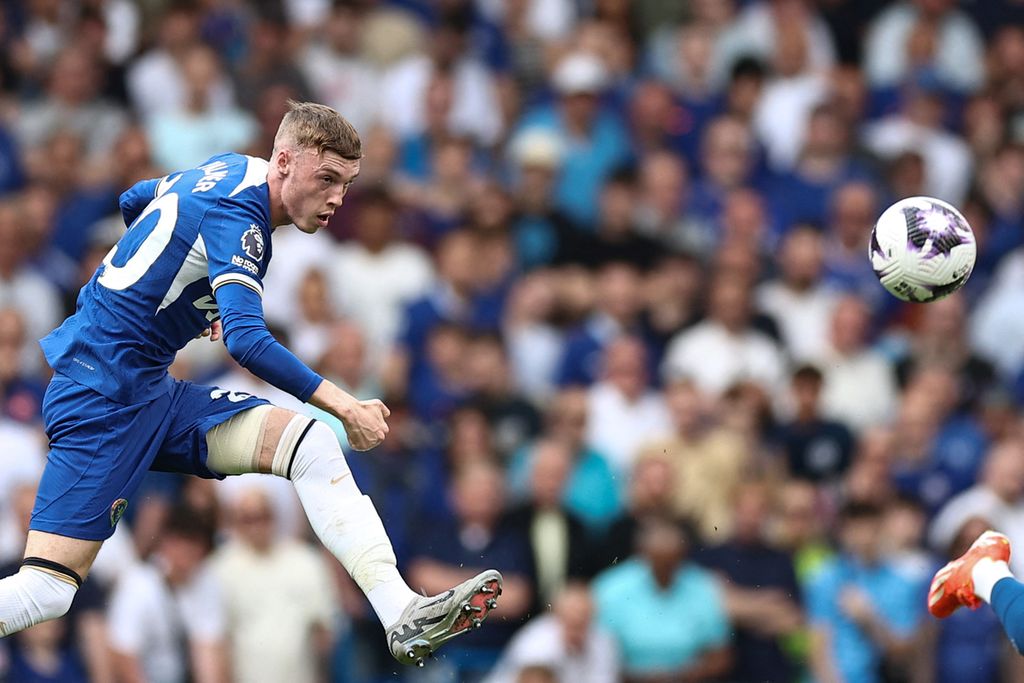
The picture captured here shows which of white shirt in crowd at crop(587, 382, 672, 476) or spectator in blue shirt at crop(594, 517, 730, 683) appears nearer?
spectator in blue shirt at crop(594, 517, 730, 683)

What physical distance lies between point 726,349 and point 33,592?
21.9 feet

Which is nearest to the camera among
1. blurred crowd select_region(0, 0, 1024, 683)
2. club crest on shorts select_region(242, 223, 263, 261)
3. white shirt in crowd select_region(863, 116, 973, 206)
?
club crest on shorts select_region(242, 223, 263, 261)

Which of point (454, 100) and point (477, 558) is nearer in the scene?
point (477, 558)

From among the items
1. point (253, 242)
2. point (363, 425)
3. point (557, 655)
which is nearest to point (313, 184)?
point (253, 242)

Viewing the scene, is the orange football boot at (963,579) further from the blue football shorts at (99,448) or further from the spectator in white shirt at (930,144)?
the spectator in white shirt at (930,144)

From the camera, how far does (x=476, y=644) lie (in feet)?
36.9

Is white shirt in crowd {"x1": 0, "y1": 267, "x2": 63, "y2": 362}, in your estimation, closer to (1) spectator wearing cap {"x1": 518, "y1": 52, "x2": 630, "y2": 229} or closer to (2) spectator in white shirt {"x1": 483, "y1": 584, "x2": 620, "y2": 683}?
(2) spectator in white shirt {"x1": 483, "y1": 584, "x2": 620, "y2": 683}

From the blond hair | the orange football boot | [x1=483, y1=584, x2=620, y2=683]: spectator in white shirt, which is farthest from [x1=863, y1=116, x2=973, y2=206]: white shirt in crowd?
the blond hair

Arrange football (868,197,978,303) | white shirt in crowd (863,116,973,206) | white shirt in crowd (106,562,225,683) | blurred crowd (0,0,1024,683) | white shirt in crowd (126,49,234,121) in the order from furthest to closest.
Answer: white shirt in crowd (863,116,973,206) < white shirt in crowd (126,49,234,121) < blurred crowd (0,0,1024,683) < white shirt in crowd (106,562,225,683) < football (868,197,978,303)

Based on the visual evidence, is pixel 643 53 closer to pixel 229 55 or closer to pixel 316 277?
pixel 229 55

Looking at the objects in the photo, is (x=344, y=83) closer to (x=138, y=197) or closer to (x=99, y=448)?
(x=138, y=197)

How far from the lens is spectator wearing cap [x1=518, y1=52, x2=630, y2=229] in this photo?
14422 mm

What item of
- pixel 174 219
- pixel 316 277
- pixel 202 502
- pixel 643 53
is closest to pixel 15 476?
pixel 202 502

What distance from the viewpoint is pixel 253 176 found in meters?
7.58
